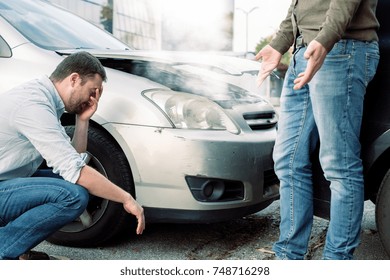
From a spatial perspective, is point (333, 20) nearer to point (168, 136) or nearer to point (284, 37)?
point (284, 37)

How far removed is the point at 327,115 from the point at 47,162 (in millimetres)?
1049

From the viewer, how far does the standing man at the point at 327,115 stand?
1.93 metres

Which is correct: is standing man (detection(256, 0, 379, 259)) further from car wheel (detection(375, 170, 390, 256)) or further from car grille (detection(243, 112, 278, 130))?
car grille (detection(243, 112, 278, 130))

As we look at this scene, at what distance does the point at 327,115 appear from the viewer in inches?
77.6

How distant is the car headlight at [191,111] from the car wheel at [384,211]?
0.67m

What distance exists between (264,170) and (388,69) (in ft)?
2.36

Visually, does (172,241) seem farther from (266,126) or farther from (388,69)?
(388,69)

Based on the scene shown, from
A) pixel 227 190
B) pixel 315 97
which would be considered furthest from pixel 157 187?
pixel 315 97

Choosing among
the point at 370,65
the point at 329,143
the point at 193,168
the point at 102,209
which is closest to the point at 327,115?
the point at 329,143

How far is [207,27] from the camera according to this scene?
3.03 metres

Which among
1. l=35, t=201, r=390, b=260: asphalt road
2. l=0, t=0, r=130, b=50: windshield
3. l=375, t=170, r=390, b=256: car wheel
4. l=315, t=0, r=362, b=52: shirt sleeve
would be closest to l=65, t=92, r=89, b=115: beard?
l=0, t=0, r=130, b=50: windshield

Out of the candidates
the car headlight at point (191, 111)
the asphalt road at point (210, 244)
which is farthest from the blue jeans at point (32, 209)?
the car headlight at point (191, 111)

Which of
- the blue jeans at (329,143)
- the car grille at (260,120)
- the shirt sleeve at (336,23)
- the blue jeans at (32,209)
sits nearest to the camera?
the shirt sleeve at (336,23)

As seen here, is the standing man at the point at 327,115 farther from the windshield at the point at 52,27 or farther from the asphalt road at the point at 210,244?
the windshield at the point at 52,27
